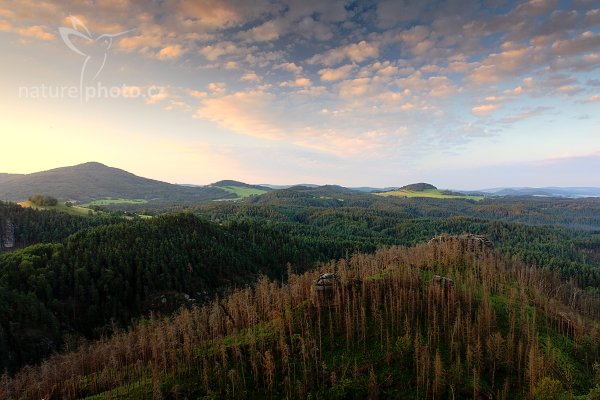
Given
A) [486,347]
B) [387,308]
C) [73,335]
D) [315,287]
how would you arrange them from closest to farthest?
[486,347], [387,308], [315,287], [73,335]

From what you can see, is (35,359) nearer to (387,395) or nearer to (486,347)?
(387,395)

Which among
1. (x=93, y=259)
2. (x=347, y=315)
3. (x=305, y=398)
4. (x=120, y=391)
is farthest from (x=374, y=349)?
(x=93, y=259)

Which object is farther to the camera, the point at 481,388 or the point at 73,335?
the point at 73,335

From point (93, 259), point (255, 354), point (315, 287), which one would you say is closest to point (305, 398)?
point (255, 354)

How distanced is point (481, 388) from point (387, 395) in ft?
59.8

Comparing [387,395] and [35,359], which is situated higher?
[387,395]

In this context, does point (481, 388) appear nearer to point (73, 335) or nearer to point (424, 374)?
point (424, 374)

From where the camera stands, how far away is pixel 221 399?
72.2m

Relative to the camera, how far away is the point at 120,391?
267ft

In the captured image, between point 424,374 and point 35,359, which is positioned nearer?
point 424,374

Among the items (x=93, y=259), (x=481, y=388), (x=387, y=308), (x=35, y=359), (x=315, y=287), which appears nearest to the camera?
(x=481, y=388)

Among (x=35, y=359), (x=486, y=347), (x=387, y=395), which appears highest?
(x=486, y=347)

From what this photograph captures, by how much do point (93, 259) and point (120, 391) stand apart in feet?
461

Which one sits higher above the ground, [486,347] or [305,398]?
[486,347]
